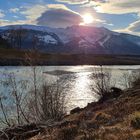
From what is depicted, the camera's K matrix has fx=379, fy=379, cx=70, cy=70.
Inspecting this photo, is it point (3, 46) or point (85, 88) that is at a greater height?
point (3, 46)

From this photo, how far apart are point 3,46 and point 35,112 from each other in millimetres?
130472

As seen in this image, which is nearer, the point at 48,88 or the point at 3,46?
the point at 48,88

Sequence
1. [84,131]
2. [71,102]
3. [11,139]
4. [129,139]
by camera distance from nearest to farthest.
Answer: [129,139] < [84,131] < [11,139] < [71,102]

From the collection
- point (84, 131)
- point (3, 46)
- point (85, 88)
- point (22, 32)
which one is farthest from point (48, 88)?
point (22, 32)

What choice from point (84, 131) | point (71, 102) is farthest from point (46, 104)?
point (71, 102)

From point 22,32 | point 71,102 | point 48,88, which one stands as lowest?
point 71,102

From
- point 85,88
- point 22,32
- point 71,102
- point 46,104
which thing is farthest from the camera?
point 22,32

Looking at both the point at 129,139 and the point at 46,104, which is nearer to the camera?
the point at 129,139

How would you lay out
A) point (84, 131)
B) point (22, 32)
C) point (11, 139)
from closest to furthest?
point (84, 131)
point (11, 139)
point (22, 32)

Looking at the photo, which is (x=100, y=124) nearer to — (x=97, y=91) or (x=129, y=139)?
(x=129, y=139)

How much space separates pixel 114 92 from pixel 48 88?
892 centimetres

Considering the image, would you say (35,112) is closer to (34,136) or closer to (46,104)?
(46,104)

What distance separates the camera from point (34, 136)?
12.0 m

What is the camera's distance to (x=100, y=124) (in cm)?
1191
